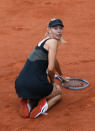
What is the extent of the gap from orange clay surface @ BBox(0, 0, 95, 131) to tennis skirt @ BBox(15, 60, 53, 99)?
35 cm

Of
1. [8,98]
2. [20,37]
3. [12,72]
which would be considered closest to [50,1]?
[20,37]

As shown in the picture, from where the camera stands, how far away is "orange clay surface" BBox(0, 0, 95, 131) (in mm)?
4527

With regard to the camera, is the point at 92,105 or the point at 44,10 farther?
the point at 44,10

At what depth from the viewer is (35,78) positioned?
186 inches

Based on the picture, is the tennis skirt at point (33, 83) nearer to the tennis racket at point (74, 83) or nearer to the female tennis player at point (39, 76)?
the female tennis player at point (39, 76)

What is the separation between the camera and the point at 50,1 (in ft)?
39.4

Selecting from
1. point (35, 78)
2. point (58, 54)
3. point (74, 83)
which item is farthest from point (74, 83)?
point (58, 54)

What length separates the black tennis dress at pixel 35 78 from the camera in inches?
185

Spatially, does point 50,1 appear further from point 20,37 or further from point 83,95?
point 83,95

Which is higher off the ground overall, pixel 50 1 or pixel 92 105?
pixel 50 1

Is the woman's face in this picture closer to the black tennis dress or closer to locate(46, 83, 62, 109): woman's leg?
the black tennis dress

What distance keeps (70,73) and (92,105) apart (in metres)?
1.50

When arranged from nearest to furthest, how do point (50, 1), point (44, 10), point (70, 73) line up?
1. point (70, 73)
2. point (44, 10)
3. point (50, 1)

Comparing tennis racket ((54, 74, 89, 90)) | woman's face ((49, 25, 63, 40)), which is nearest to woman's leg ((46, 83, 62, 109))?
tennis racket ((54, 74, 89, 90))
